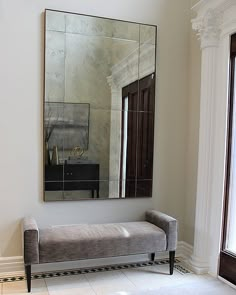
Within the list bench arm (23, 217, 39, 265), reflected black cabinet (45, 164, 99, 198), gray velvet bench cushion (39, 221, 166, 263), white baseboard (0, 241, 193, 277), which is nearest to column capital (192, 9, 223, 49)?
reflected black cabinet (45, 164, 99, 198)

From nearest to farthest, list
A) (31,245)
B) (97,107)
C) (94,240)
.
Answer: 1. (31,245)
2. (94,240)
3. (97,107)

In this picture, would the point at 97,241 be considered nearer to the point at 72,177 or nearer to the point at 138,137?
the point at 72,177

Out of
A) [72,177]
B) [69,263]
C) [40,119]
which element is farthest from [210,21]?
[69,263]

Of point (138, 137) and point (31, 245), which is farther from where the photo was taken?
point (138, 137)

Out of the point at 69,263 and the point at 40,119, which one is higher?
the point at 40,119

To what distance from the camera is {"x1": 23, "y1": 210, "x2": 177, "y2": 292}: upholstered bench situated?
272cm

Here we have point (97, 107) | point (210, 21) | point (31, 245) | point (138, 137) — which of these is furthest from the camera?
point (138, 137)

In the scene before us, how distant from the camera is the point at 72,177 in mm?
3225

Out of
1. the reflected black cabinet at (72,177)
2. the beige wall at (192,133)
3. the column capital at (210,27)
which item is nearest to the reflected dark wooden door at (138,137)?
the reflected black cabinet at (72,177)

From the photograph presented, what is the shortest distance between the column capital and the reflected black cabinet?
1552mm

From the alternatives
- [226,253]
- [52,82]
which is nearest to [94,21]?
[52,82]

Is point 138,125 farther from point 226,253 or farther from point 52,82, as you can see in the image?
point 226,253

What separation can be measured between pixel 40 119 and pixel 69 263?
1.37 metres

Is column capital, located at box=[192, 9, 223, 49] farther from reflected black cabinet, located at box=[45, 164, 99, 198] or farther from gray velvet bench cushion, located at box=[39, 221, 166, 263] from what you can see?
gray velvet bench cushion, located at box=[39, 221, 166, 263]
